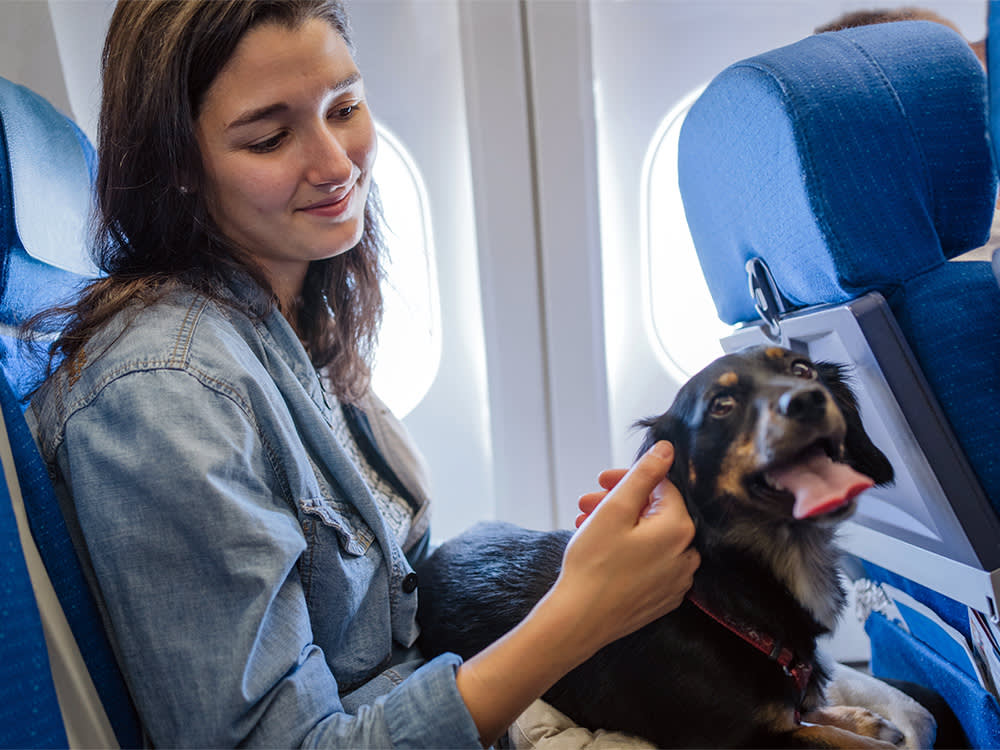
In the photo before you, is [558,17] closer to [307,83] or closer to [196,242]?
[307,83]

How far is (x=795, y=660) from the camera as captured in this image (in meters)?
0.74

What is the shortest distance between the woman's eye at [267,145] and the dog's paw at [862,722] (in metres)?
0.89

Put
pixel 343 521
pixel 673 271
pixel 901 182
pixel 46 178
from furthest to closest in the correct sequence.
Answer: pixel 673 271 < pixel 46 178 < pixel 343 521 < pixel 901 182

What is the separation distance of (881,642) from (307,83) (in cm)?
115

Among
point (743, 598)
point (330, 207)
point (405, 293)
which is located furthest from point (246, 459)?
point (405, 293)

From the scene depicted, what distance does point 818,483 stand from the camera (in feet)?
1.95

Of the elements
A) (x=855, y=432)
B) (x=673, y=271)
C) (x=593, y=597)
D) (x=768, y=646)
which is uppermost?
(x=673, y=271)

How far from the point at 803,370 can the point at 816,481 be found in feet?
0.50

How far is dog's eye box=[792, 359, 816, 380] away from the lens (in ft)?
2.30

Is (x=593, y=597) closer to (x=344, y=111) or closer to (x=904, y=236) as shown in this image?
(x=904, y=236)

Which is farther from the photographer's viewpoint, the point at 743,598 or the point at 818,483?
the point at 743,598

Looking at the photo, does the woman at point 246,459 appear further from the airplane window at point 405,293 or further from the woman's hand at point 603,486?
the airplane window at point 405,293

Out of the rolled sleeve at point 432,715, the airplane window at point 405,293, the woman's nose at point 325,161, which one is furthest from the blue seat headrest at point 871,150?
the airplane window at point 405,293

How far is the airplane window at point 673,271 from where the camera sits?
105cm
